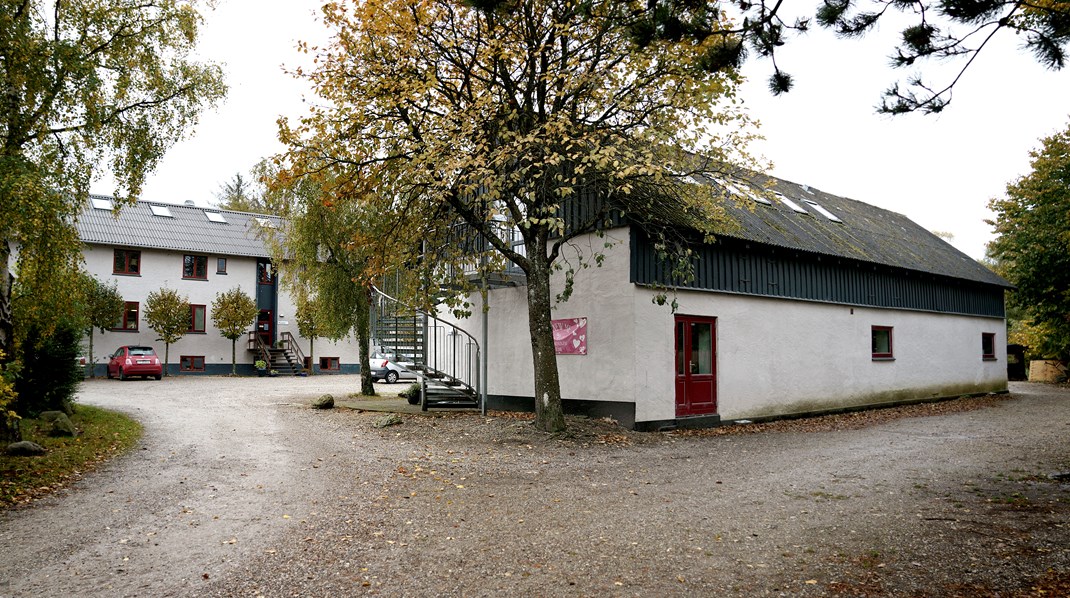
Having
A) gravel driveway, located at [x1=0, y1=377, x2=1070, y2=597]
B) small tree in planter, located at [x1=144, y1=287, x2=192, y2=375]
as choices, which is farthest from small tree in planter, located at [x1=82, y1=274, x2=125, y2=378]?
gravel driveway, located at [x1=0, y1=377, x2=1070, y2=597]

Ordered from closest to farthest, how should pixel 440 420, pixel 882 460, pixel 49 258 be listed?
pixel 49 258 → pixel 882 460 → pixel 440 420

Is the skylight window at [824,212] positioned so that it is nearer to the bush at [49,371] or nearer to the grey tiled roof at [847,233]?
the grey tiled roof at [847,233]

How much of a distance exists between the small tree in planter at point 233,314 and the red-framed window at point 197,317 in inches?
23.1

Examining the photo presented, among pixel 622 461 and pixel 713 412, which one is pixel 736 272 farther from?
pixel 622 461

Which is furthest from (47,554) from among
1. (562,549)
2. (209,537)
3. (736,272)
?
(736,272)

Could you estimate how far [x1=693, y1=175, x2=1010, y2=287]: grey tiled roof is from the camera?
16344 millimetres

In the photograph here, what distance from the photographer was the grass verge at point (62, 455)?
7715 mm

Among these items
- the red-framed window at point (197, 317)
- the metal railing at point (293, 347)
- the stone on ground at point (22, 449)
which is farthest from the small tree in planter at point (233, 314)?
the stone on ground at point (22, 449)

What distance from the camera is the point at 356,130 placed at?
1144 centimetres

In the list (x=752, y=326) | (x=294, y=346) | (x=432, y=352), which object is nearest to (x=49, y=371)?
(x=432, y=352)

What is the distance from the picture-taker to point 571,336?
558 inches

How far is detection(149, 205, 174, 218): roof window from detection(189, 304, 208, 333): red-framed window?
16.8 feet

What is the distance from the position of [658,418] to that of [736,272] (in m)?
3.79

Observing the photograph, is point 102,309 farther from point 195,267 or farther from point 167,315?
point 195,267
